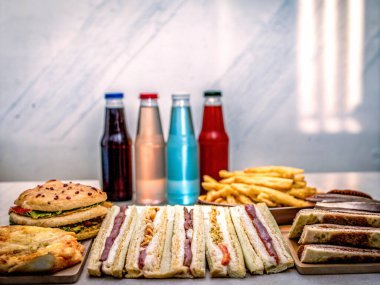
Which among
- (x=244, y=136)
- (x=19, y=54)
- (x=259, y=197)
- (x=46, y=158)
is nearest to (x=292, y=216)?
(x=259, y=197)

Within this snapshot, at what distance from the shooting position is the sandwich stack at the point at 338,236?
1488mm

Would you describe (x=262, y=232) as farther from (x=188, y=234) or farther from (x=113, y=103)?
(x=113, y=103)

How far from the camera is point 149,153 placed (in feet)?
7.26

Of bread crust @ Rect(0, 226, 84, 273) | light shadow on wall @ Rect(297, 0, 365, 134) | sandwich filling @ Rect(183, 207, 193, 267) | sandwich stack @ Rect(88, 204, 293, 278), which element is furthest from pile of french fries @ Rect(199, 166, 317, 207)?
light shadow on wall @ Rect(297, 0, 365, 134)

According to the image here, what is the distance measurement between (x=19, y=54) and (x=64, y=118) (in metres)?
0.37

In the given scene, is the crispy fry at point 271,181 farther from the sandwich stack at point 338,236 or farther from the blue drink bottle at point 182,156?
the sandwich stack at point 338,236

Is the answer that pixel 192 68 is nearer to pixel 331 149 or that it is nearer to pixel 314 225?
pixel 331 149

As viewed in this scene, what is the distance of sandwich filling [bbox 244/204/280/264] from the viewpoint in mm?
1549

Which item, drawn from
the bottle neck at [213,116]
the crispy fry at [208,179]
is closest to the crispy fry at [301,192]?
the crispy fry at [208,179]

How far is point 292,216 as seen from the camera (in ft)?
6.26

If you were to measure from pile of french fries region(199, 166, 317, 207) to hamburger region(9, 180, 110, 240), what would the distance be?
45 centimetres

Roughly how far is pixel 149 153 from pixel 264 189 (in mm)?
504

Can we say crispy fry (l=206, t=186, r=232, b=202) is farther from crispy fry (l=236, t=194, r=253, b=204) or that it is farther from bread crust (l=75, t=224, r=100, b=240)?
bread crust (l=75, t=224, r=100, b=240)

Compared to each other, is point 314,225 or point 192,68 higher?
point 192,68
